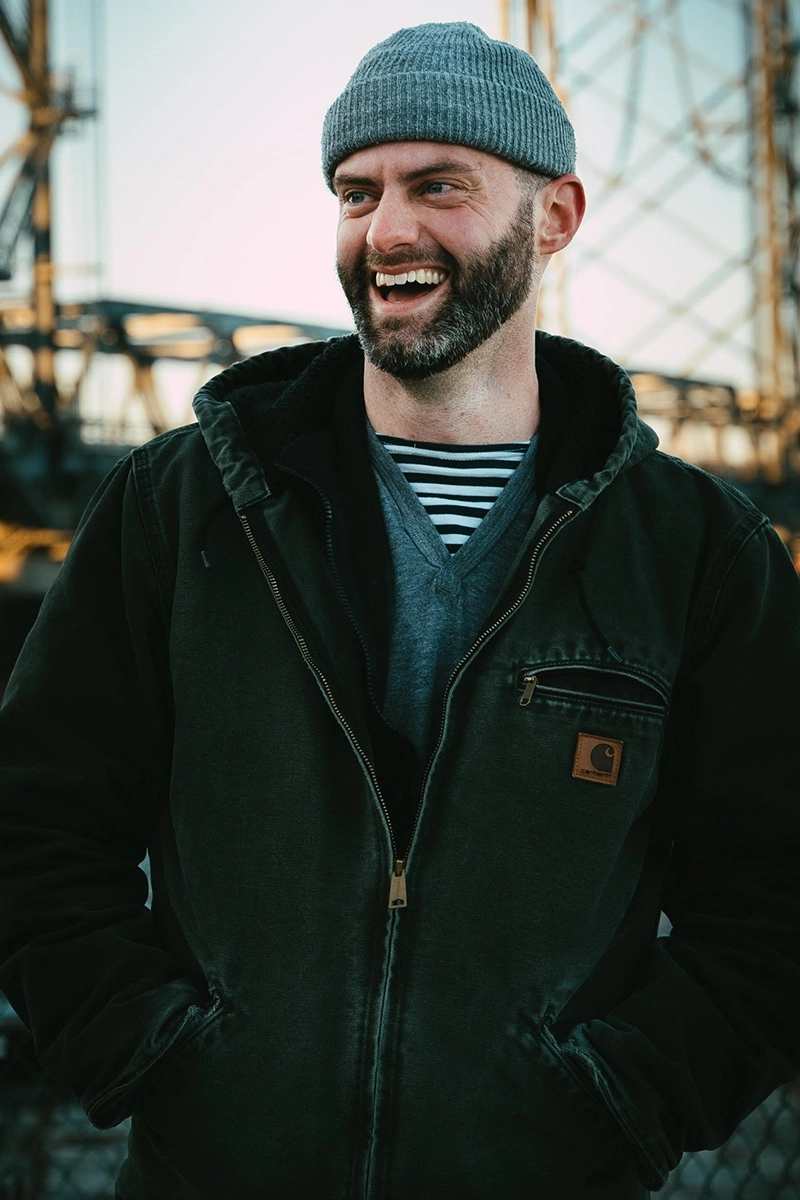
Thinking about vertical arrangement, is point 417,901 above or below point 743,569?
below

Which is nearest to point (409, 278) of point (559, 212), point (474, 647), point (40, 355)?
point (559, 212)

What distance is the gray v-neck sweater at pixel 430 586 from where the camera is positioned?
1803 millimetres

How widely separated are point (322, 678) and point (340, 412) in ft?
1.84

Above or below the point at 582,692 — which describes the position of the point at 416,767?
below

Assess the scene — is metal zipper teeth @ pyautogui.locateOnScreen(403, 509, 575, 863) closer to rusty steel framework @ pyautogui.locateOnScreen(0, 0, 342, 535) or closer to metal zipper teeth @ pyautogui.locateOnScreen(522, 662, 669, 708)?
metal zipper teeth @ pyautogui.locateOnScreen(522, 662, 669, 708)

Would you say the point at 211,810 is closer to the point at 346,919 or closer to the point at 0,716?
the point at 346,919

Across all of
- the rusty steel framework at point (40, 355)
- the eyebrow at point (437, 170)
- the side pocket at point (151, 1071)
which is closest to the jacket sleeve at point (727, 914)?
the side pocket at point (151, 1071)

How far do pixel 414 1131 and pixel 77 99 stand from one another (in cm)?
1566

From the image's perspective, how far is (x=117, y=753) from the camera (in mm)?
1792

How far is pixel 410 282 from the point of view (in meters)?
1.92

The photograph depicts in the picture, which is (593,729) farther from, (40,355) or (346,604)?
(40,355)

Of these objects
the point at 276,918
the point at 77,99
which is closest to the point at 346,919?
the point at 276,918

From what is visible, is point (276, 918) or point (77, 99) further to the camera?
point (77, 99)

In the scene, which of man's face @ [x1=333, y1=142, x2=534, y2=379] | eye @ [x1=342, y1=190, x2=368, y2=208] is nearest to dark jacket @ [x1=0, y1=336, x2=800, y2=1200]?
man's face @ [x1=333, y1=142, x2=534, y2=379]
